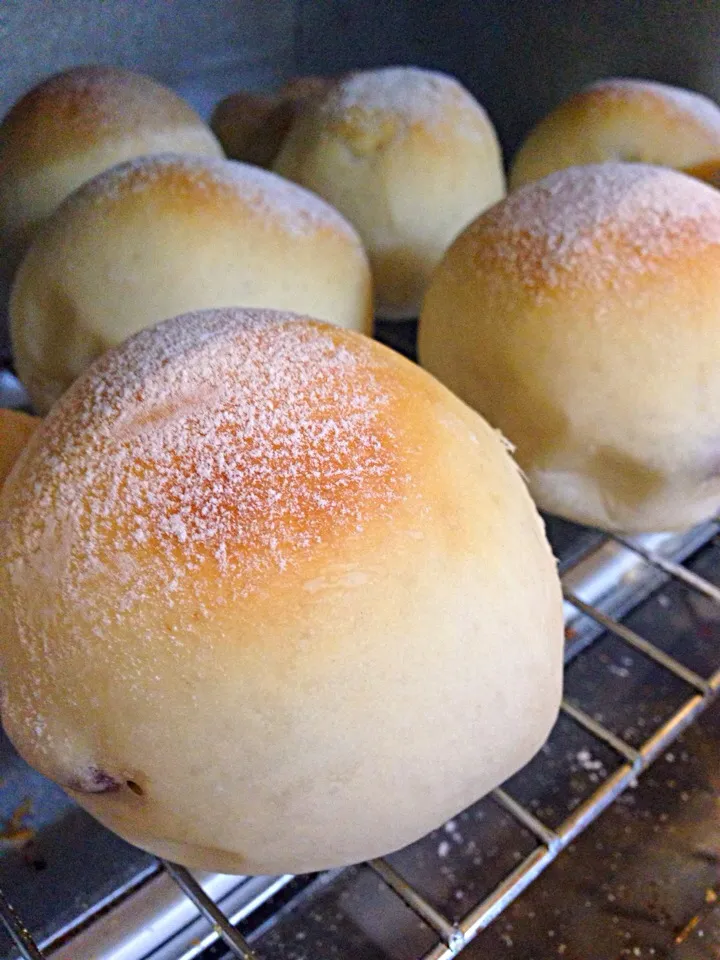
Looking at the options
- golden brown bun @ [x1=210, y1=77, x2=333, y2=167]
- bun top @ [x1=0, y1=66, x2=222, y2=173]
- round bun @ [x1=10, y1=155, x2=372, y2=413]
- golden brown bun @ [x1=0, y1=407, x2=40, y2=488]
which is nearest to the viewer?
golden brown bun @ [x1=0, y1=407, x2=40, y2=488]

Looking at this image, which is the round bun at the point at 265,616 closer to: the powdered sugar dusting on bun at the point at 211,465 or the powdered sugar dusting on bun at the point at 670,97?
the powdered sugar dusting on bun at the point at 211,465

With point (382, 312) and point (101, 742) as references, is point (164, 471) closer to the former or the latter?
point (101, 742)

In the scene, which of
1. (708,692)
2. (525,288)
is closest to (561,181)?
(525,288)

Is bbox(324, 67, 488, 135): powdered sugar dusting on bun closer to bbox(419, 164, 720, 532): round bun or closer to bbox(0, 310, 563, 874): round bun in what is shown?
bbox(419, 164, 720, 532): round bun

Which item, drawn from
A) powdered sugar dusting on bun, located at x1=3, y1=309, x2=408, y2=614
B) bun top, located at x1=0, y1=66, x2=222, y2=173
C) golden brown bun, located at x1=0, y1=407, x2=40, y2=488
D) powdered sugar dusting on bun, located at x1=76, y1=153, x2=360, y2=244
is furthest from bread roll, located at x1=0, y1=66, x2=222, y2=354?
powdered sugar dusting on bun, located at x1=3, y1=309, x2=408, y2=614

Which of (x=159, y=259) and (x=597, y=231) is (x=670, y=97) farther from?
(x=159, y=259)
